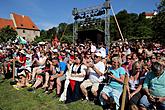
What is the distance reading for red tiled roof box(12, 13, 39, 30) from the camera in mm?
82819

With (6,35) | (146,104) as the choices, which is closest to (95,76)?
(146,104)

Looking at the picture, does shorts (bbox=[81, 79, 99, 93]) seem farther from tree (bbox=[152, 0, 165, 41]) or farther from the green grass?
tree (bbox=[152, 0, 165, 41])

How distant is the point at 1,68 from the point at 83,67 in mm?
8179

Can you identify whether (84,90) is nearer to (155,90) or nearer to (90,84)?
(90,84)

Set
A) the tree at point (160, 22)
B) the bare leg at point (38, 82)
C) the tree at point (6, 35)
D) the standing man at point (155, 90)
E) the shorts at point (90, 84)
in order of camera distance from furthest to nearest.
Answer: the tree at point (6, 35)
the tree at point (160, 22)
the bare leg at point (38, 82)
the shorts at point (90, 84)
the standing man at point (155, 90)

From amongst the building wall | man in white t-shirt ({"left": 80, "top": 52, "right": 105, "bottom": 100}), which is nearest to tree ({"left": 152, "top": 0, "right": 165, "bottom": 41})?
man in white t-shirt ({"left": 80, "top": 52, "right": 105, "bottom": 100})

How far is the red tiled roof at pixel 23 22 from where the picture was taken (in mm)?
82819

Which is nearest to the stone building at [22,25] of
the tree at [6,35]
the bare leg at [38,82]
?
the tree at [6,35]

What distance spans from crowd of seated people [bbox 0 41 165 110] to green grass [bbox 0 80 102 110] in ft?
1.01

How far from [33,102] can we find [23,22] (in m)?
81.2

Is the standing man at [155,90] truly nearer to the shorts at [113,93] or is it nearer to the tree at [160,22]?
the shorts at [113,93]

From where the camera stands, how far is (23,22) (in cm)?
8556

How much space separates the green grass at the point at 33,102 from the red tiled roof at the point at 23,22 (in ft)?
251

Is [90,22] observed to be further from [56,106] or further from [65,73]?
[56,106]
